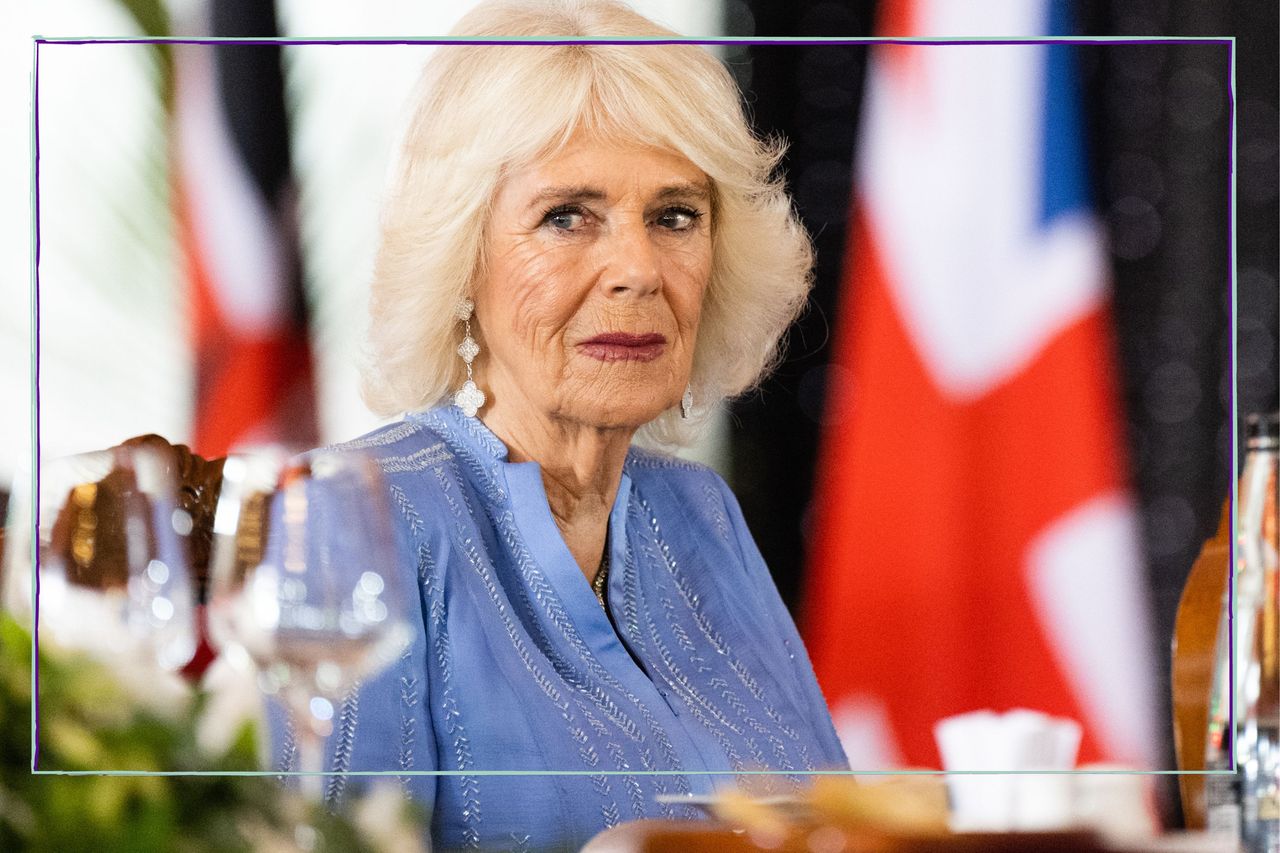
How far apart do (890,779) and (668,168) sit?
0.80 meters

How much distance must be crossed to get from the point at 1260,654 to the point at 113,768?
1448mm

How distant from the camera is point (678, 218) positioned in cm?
164

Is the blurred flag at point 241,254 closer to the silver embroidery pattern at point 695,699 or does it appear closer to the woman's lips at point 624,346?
the woman's lips at point 624,346

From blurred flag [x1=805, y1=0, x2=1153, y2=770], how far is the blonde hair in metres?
0.12

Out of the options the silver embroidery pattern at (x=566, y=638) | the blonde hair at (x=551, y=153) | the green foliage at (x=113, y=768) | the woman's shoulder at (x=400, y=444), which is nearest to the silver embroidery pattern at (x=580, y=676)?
the silver embroidery pattern at (x=566, y=638)

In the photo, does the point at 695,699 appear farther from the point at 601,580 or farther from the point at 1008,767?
the point at 1008,767

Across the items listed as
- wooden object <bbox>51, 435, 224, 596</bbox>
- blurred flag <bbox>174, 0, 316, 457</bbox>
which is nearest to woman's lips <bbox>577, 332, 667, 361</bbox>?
blurred flag <bbox>174, 0, 316, 457</bbox>

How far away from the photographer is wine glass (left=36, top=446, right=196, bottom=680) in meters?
1.65

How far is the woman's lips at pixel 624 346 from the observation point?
163 cm

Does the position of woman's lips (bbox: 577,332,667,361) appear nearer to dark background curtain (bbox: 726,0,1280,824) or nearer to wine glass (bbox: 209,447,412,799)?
dark background curtain (bbox: 726,0,1280,824)

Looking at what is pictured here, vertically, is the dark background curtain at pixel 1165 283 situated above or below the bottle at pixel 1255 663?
above

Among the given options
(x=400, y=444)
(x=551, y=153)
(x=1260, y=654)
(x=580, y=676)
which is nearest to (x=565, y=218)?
(x=551, y=153)

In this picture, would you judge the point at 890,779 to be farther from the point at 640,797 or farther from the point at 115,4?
the point at 115,4

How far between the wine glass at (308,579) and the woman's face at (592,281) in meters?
0.21
